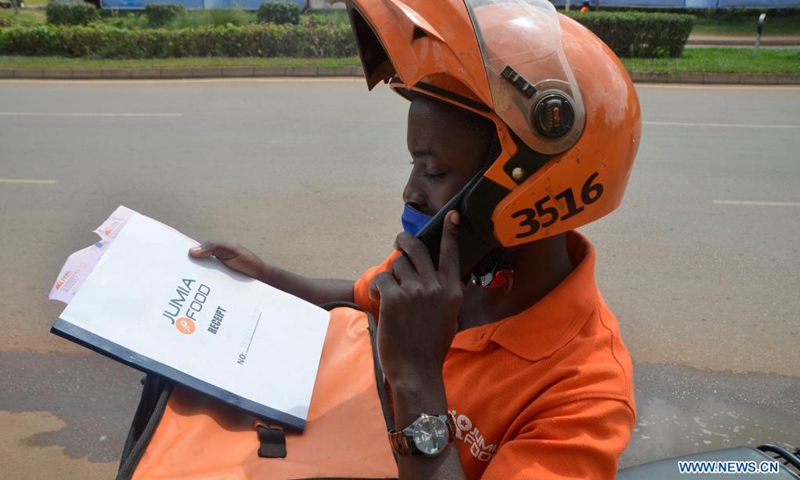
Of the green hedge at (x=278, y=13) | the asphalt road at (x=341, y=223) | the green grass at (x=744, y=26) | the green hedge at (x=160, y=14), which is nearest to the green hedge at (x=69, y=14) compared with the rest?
the green hedge at (x=160, y=14)

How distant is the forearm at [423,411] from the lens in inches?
53.6

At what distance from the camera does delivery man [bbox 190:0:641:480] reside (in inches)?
54.4

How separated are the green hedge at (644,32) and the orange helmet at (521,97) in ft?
46.4

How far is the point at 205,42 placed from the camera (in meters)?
15.4

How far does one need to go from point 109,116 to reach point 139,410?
357 inches

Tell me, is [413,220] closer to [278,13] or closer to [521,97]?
[521,97]

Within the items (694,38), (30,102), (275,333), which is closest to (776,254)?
(275,333)

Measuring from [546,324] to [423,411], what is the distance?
325 mm

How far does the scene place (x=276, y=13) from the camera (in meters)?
18.2

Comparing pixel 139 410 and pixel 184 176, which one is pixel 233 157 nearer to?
pixel 184 176

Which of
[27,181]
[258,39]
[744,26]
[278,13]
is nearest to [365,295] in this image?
[27,181]

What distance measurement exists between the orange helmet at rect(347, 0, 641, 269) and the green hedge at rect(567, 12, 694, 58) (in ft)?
46.4

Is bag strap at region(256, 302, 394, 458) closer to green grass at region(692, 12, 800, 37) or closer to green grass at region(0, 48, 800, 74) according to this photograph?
green grass at region(0, 48, 800, 74)

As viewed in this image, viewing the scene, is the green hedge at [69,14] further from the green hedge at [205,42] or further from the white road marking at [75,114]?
the white road marking at [75,114]
